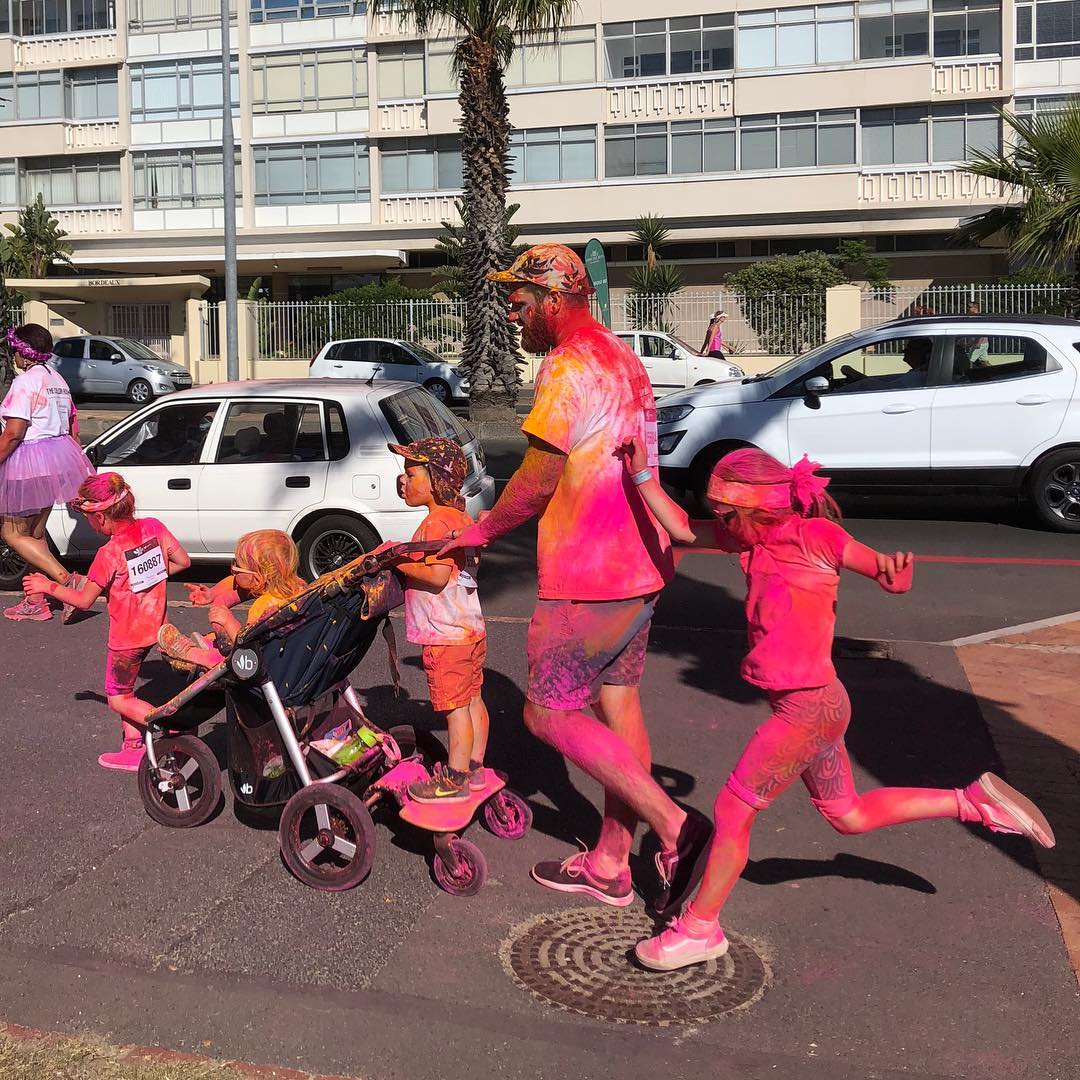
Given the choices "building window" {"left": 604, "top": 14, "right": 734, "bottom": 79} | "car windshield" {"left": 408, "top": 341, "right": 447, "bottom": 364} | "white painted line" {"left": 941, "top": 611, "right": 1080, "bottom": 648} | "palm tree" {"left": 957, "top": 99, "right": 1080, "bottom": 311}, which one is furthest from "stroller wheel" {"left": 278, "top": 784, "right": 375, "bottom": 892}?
"building window" {"left": 604, "top": 14, "right": 734, "bottom": 79}

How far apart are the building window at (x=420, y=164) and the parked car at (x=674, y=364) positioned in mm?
15234

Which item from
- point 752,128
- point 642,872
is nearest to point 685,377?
point 752,128

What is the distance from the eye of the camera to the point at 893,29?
130ft

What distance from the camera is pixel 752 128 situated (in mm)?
40875

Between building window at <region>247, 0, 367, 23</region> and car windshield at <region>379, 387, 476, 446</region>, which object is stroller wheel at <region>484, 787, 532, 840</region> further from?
building window at <region>247, 0, 367, 23</region>

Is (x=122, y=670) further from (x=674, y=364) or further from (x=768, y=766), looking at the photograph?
(x=674, y=364)

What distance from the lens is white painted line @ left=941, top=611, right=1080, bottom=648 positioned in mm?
7766

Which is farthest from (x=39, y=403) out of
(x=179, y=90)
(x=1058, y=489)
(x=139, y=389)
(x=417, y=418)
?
(x=179, y=90)

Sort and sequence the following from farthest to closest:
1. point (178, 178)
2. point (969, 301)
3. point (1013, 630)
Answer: point (178, 178), point (969, 301), point (1013, 630)

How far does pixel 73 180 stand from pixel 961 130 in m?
29.1

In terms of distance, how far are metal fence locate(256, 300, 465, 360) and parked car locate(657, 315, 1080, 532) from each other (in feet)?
76.7

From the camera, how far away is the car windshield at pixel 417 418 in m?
9.24

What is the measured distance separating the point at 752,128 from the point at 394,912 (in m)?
39.4

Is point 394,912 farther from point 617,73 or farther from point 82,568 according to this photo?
point 617,73
